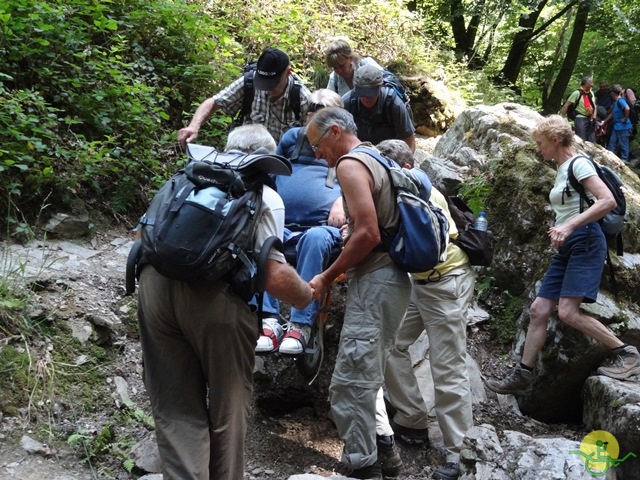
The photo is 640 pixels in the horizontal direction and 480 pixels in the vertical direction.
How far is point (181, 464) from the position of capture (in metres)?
2.96

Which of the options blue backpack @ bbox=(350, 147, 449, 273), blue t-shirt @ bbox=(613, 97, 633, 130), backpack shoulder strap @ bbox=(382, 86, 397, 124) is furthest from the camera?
blue t-shirt @ bbox=(613, 97, 633, 130)

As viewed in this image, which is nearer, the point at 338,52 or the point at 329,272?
the point at 329,272

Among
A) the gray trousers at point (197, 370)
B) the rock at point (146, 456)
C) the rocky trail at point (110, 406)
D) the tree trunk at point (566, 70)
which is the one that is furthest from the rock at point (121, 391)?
the tree trunk at point (566, 70)

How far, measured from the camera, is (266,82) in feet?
17.6

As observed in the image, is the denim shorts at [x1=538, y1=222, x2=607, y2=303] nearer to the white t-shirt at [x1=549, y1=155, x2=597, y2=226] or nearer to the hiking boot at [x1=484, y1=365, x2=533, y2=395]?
the white t-shirt at [x1=549, y1=155, x2=597, y2=226]

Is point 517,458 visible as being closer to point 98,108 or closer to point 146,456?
point 146,456

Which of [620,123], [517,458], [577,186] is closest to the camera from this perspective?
[517,458]

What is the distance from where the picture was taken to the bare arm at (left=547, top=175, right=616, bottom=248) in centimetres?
481

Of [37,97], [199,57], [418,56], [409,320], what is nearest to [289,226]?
[409,320]

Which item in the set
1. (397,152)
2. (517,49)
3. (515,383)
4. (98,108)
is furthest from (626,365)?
(517,49)

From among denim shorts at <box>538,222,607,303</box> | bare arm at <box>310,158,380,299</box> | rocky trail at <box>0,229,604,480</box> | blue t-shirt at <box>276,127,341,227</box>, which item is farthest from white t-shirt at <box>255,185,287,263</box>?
denim shorts at <box>538,222,607,303</box>

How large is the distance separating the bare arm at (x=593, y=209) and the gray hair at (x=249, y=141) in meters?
2.81

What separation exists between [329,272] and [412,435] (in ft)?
6.15

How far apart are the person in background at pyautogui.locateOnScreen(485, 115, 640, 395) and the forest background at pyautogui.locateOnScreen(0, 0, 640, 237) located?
12.7 feet
